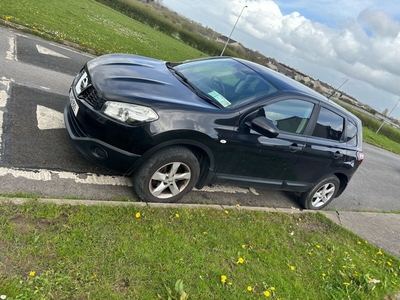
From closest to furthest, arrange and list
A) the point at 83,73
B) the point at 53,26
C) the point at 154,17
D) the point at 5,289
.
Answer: the point at 5,289 → the point at 83,73 → the point at 53,26 → the point at 154,17

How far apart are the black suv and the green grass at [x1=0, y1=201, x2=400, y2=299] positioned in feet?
1.71

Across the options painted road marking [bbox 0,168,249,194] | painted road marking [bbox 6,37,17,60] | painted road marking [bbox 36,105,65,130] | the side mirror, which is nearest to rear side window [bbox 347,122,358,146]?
the side mirror

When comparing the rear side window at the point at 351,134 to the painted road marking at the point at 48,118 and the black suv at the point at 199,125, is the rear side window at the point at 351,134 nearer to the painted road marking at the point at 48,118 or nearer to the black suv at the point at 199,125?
the black suv at the point at 199,125

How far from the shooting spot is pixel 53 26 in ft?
39.4

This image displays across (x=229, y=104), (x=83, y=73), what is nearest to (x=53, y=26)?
(x=83, y=73)

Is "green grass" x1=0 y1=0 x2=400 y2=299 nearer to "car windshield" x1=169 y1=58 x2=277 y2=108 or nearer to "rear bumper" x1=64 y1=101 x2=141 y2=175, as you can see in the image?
"rear bumper" x1=64 y1=101 x2=141 y2=175

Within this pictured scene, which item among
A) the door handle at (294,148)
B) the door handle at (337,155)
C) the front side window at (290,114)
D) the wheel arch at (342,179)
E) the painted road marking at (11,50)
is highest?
the front side window at (290,114)

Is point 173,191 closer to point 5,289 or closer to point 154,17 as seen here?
point 5,289

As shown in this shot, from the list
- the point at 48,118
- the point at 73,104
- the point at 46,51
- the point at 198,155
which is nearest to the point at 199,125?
the point at 198,155

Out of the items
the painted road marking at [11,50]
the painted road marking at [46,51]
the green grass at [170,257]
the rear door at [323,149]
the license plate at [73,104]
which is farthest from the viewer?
the painted road marking at [46,51]

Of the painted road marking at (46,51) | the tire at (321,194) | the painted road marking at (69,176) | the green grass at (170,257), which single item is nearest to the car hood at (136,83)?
the painted road marking at (69,176)

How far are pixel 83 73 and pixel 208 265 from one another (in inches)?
111

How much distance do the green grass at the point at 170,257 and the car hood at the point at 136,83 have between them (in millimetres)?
1203

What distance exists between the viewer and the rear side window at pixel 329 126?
4934mm
